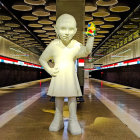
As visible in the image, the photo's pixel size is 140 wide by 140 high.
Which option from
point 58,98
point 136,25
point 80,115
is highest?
point 136,25

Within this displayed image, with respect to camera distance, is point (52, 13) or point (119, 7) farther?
point (52, 13)

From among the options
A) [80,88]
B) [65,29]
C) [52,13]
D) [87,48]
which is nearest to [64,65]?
[87,48]

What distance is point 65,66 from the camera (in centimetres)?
405

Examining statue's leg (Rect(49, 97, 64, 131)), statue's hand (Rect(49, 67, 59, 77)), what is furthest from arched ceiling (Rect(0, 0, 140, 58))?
statue's leg (Rect(49, 97, 64, 131))

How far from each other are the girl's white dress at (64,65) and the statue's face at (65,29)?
0.20 metres

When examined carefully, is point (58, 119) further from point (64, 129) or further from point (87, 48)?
point (87, 48)

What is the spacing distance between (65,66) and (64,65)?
0.09 ft

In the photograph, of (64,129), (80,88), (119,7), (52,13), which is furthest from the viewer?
(52,13)

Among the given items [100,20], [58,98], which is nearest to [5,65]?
[100,20]

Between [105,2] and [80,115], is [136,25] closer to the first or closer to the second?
[105,2]

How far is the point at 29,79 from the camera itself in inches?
1112

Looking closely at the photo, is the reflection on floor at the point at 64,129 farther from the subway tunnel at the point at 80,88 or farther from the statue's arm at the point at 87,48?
the statue's arm at the point at 87,48

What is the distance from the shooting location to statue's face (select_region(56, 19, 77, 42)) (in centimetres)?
386

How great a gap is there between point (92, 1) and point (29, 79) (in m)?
18.5
